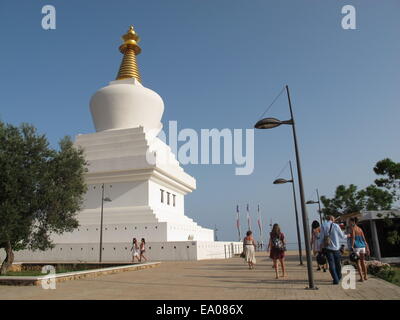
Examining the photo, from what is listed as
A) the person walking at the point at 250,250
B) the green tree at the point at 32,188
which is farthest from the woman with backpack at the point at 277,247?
the green tree at the point at 32,188

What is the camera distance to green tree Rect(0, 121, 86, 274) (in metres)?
13.0

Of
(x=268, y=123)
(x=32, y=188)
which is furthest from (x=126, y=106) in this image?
(x=268, y=123)

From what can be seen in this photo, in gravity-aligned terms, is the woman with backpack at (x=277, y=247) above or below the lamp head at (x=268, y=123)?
below

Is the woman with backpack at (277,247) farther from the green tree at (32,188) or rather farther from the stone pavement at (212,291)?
the green tree at (32,188)

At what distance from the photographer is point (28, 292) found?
27.8 feet

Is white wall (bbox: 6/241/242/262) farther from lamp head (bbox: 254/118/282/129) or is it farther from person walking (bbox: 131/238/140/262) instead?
lamp head (bbox: 254/118/282/129)

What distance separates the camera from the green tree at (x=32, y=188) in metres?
13.0

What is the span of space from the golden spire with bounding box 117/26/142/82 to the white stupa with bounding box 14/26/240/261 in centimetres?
10

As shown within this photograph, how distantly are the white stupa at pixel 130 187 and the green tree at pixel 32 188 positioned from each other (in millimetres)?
8146

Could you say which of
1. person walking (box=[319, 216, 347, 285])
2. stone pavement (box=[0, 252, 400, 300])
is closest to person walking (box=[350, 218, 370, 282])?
stone pavement (box=[0, 252, 400, 300])

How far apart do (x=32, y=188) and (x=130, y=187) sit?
12.4 m
